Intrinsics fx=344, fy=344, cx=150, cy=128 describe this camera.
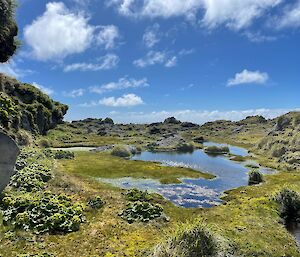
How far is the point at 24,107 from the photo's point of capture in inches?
4921

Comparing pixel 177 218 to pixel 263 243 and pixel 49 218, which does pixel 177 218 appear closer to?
pixel 263 243

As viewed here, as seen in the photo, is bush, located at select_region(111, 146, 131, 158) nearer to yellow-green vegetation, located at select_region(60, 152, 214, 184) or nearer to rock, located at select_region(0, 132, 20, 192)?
yellow-green vegetation, located at select_region(60, 152, 214, 184)

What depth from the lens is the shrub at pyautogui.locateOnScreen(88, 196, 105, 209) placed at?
42.4m

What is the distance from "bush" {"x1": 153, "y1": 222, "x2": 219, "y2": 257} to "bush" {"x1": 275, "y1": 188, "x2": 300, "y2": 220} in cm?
2240

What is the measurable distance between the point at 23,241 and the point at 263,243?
2251 centimetres

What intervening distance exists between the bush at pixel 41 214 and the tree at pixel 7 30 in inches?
820

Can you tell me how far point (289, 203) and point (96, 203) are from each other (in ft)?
85.6

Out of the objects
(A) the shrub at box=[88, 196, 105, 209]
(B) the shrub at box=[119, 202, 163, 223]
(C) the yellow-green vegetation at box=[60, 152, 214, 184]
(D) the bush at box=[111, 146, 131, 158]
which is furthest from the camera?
(D) the bush at box=[111, 146, 131, 158]

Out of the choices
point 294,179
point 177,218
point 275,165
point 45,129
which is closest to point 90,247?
point 177,218

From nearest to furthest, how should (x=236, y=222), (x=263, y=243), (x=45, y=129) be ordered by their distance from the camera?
(x=263, y=243)
(x=236, y=222)
(x=45, y=129)

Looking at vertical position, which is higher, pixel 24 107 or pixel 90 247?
pixel 24 107

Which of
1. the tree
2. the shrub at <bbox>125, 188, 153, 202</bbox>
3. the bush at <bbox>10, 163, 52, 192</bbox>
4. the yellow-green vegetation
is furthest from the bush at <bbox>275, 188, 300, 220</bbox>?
the tree

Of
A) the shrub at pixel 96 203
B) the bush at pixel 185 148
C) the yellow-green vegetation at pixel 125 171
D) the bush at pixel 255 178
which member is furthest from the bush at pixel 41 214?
the bush at pixel 185 148

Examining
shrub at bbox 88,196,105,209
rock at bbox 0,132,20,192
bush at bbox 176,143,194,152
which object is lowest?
shrub at bbox 88,196,105,209
